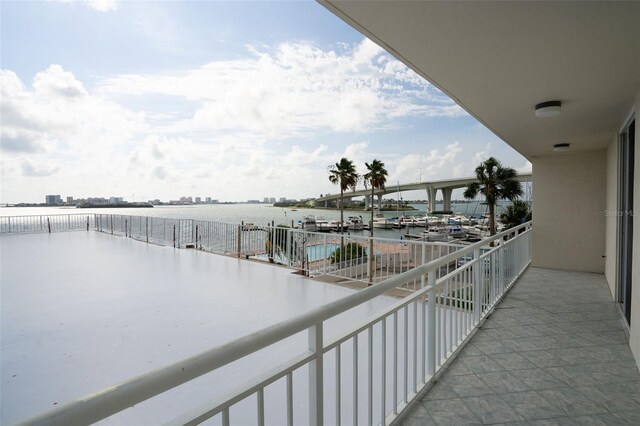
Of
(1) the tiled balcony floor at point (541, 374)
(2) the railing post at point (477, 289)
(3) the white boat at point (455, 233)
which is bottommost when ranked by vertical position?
(3) the white boat at point (455, 233)

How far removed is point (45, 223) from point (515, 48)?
14.4 meters

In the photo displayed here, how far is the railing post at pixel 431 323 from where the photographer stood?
87.7 inches

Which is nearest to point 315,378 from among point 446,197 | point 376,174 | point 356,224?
point 376,174

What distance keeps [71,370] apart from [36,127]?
6.84 meters

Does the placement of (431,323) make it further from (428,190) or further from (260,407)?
(428,190)

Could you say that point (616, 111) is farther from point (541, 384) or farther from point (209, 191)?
point (209, 191)

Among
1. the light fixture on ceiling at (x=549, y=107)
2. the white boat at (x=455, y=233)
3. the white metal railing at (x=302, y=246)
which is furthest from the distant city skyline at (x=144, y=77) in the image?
the white boat at (x=455, y=233)

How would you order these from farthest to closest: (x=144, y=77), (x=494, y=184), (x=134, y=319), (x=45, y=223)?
(x=494, y=184), (x=45, y=223), (x=144, y=77), (x=134, y=319)

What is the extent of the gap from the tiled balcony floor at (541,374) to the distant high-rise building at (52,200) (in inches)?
590

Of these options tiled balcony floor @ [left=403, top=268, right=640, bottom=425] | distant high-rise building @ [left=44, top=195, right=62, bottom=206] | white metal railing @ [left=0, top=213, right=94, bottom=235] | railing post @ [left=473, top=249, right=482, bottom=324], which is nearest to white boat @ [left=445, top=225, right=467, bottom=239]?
tiled balcony floor @ [left=403, top=268, right=640, bottom=425]

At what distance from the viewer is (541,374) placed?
241 centimetres

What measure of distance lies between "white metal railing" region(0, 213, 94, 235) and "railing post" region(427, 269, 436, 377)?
1341 cm

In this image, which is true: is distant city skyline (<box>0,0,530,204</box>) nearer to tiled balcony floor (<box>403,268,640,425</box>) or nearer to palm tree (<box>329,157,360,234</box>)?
tiled balcony floor (<box>403,268,640,425</box>)

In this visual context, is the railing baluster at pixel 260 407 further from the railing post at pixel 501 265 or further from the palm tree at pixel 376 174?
the palm tree at pixel 376 174
